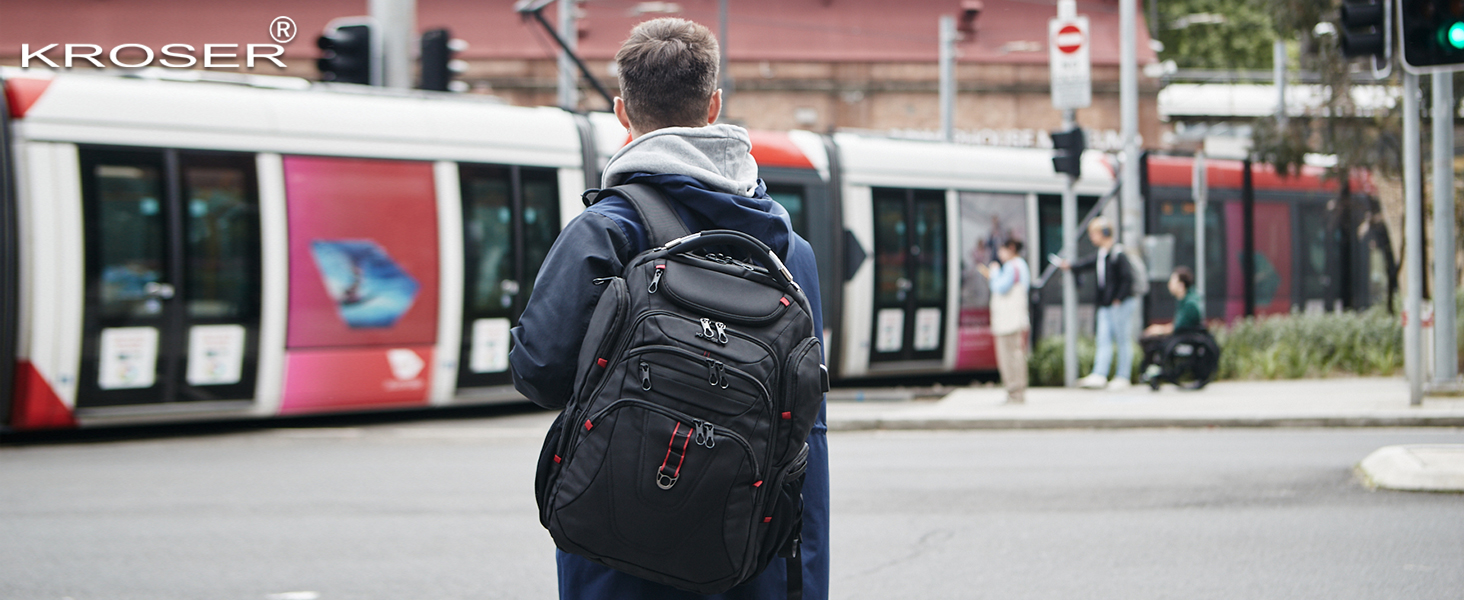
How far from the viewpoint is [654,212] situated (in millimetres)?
2176

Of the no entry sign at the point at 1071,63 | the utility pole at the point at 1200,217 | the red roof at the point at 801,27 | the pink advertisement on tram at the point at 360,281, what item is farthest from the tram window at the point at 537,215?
the red roof at the point at 801,27

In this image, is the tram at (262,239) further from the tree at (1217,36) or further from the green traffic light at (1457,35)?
the tree at (1217,36)

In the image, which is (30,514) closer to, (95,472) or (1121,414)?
(95,472)

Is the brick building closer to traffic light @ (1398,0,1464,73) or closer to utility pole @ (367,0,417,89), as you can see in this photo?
utility pole @ (367,0,417,89)

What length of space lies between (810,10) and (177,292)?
25110 millimetres

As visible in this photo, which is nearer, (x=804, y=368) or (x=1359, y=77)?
(x=804, y=368)

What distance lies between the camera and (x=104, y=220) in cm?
944

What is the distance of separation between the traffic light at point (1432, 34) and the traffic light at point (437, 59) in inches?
344

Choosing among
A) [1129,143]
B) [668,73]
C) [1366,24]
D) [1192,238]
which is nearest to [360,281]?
[1366,24]

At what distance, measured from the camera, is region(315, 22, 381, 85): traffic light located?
12680mm

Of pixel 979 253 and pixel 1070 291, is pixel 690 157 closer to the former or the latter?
pixel 1070 291

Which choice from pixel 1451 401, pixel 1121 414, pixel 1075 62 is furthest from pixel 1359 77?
pixel 1121 414

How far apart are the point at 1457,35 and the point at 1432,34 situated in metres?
0.14

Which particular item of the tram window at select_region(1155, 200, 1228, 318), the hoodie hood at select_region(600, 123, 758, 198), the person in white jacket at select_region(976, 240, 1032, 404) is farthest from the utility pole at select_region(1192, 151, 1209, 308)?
the hoodie hood at select_region(600, 123, 758, 198)
